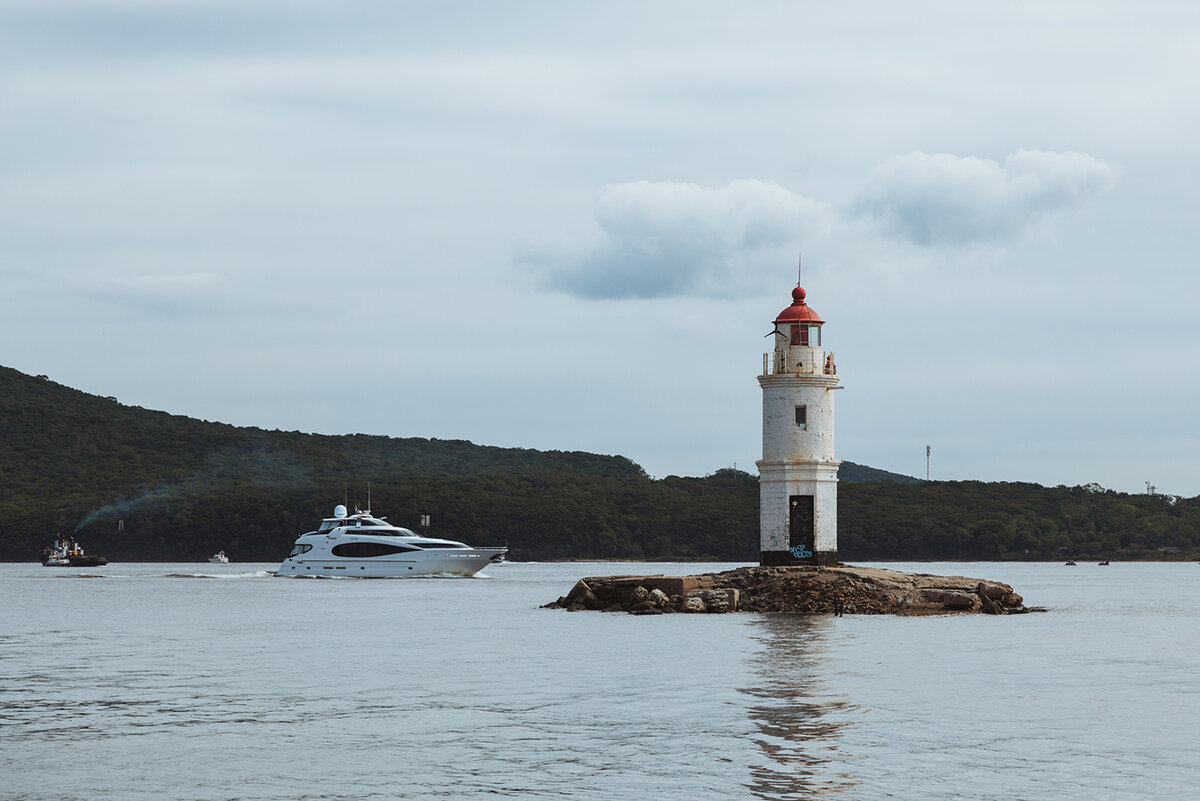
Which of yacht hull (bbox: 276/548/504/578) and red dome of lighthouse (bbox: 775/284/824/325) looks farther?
yacht hull (bbox: 276/548/504/578)

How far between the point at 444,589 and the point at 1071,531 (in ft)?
344

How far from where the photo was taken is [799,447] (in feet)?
162

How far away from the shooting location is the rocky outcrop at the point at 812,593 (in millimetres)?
48406

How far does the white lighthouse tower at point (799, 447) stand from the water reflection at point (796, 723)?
991 centimetres

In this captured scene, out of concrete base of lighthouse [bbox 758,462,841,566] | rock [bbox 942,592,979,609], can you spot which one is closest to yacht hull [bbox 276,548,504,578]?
concrete base of lighthouse [bbox 758,462,841,566]

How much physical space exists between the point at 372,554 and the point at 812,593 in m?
53.4

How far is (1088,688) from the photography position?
29.9 metres

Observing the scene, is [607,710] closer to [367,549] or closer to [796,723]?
[796,723]

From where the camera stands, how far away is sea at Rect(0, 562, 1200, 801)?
18812 millimetres

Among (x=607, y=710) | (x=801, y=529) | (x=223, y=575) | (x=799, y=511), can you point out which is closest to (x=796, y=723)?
(x=607, y=710)

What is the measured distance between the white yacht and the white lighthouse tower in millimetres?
50993

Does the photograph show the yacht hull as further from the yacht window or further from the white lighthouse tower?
the white lighthouse tower

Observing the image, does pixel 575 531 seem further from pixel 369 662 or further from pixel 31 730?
pixel 31 730

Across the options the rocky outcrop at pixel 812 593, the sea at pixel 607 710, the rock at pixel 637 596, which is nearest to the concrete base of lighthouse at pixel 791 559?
the rocky outcrop at pixel 812 593
